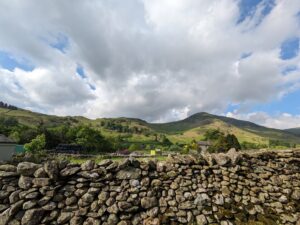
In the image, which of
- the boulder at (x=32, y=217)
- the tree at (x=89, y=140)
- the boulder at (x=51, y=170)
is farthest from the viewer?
the tree at (x=89, y=140)

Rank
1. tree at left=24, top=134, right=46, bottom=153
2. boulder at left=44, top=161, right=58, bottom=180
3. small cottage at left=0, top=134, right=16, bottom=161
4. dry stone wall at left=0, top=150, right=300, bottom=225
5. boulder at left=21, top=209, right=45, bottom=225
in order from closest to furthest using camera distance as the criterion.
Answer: boulder at left=21, top=209, right=45, bottom=225, dry stone wall at left=0, top=150, right=300, bottom=225, boulder at left=44, top=161, right=58, bottom=180, small cottage at left=0, top=134, right=16, bottom=161, tree at left=24, top=134, right=46, bottom=153

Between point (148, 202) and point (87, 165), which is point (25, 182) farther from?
point (148, 202)

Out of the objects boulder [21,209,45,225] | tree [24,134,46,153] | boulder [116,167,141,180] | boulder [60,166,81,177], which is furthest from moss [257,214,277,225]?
tree [24,134,46,153]

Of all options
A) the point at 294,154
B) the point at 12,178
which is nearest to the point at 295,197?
the point at 294,154

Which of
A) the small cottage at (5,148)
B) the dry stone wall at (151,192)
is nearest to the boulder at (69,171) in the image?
the dry stone wall at (151,192)

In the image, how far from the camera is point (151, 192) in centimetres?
693

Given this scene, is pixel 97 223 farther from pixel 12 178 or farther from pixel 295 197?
pixel 295 197

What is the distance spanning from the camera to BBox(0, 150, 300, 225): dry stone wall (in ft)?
20.5

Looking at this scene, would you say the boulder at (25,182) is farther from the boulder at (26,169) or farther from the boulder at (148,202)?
the boulder at (148,202)

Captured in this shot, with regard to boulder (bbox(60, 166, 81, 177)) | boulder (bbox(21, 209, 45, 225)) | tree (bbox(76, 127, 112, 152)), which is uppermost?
tree (bbox(76, 127, 112, 152))

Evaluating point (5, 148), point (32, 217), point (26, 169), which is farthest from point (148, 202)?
point (5, 148)

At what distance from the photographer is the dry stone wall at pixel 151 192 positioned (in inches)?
246

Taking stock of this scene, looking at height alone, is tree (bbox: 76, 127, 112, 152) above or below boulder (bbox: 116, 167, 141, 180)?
above

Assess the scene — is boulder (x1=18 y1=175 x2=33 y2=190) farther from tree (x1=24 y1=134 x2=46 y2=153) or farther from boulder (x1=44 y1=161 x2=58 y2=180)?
tree (x1=24 y1=134 x2=46 y2=153)
